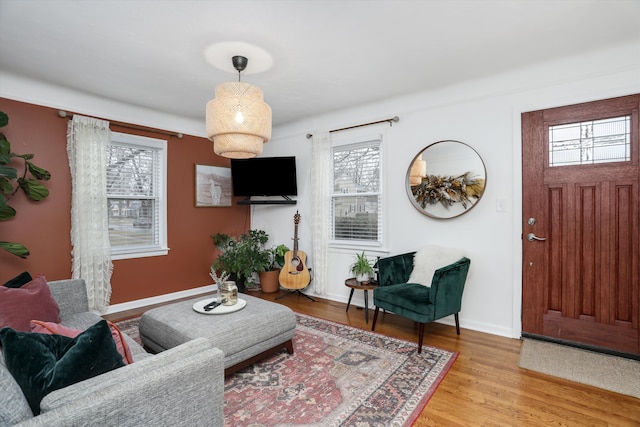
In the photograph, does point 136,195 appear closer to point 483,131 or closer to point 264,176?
point 264,176

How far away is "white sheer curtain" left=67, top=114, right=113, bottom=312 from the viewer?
137 inches

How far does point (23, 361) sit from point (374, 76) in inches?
125

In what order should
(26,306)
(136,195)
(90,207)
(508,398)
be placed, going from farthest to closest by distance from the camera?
(136,195), (90,207), (508,398), (26,306)

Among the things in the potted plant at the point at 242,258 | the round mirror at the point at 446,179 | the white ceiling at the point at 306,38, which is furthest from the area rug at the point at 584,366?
the potted plant at the point at 242,258

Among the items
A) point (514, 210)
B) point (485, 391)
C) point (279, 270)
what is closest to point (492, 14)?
point (514, 210)

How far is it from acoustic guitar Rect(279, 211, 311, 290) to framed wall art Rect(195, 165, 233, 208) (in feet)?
4.53

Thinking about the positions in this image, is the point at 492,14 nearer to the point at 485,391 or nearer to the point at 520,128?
the point at 520,128

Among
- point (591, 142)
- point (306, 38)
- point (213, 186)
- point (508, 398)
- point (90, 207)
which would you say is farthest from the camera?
point (213, 186)

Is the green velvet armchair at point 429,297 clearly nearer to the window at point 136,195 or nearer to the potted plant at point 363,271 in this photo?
the potted plant at point 363,271

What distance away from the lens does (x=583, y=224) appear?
9.07 ft

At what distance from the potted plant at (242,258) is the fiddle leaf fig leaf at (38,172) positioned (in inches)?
81.9

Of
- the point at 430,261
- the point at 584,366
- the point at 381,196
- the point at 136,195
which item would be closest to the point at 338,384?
the point at 430,261

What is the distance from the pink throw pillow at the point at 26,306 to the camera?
1860mm

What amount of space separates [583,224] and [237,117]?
10.0 feet
